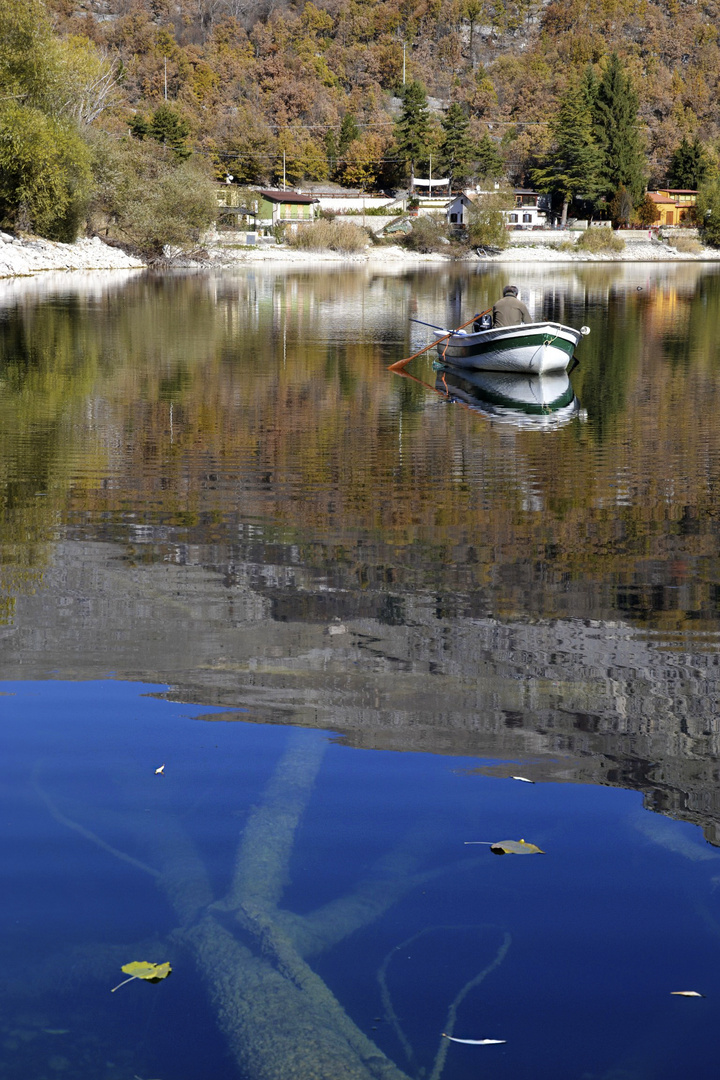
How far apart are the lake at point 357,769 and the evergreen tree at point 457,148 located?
13454 cm

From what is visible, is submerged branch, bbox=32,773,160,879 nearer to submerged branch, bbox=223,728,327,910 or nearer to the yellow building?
submerged branch, bbox=223,728,327,910

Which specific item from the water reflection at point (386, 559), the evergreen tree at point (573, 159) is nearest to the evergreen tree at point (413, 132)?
the evergreen tree at point (573, 159)

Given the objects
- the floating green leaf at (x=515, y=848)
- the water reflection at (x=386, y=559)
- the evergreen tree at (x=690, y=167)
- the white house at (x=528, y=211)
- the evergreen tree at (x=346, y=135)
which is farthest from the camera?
the evergreen tree at (x=346, y=135)

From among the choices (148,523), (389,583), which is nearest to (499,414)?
(148,523)

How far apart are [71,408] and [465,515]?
8.24 meters

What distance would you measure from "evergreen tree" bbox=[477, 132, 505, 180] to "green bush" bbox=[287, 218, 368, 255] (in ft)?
131

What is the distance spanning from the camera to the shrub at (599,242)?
110938mm

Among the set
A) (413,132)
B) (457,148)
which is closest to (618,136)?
(457,148)

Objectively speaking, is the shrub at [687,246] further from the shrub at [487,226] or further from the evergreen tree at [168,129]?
the evergreen tree at [168,129]

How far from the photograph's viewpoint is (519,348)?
2083 centimetres

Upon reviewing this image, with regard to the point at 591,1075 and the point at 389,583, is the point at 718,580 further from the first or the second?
the point at 591,1075

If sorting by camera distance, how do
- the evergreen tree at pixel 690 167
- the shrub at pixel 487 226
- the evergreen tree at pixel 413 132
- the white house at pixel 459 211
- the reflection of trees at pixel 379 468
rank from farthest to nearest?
the evergreen tree at pixel 690 167, the evergreen tree at pixel 413 132, the white house at pixel 459 211, the shrub at pixel 487 226, the reflection of trees at pixel 379 468

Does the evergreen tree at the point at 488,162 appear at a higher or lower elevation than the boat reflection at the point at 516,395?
higher

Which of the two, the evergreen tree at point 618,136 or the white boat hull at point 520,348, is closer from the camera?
the white boat hull at point 520,348
